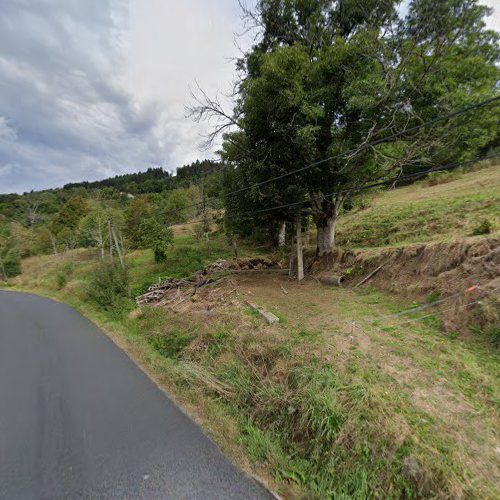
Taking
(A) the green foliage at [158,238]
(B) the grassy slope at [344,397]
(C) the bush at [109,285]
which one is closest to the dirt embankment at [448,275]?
(B) the grassy slope at [344,397]

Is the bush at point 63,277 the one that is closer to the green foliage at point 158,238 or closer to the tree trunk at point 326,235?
the green foliage at point 158,238

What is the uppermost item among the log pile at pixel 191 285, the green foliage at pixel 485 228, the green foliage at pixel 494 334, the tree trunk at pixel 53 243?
the tree trunk at pixel 53 243

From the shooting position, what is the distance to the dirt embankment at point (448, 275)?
192 inches

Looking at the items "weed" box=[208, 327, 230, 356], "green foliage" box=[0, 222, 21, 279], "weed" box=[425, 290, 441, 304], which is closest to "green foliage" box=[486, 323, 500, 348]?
"weed" box=[425, 290, 441, 304]

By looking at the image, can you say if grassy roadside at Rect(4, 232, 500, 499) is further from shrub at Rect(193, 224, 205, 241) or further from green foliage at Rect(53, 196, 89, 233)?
green foliage at Rect(53, 196, 89, 233)

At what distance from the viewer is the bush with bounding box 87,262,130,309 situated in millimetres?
13172

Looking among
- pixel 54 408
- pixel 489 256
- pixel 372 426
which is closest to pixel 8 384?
pixel 54 408

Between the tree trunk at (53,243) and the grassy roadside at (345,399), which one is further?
the tree trunk at (53,243)

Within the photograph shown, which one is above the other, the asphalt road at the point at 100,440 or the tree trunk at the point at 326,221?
the tree trunk at the point at 326,221

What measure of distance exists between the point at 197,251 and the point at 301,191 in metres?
15.6

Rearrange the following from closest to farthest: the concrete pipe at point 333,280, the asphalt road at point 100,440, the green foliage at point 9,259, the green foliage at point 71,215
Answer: the asphalt road at point 100,440
the concrete pipe at point 333,280
the green foliage at point 9,259
the green foliage at point 71,215

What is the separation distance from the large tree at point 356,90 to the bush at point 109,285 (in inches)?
355

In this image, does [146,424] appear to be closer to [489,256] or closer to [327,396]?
[327,396]

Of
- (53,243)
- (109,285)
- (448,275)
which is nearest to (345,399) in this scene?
(448,275)
